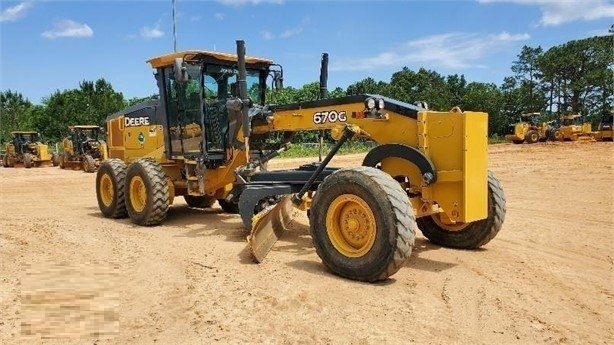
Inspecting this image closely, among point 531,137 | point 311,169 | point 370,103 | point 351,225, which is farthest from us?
point 531,137

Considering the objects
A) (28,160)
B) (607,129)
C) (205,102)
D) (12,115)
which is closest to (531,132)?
(607,129)

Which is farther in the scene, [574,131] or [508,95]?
[508,95]

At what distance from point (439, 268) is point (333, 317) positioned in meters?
1.92

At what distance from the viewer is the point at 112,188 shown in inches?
385

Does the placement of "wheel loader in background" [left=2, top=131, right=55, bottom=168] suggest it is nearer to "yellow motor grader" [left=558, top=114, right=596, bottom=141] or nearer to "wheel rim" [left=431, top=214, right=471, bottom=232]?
"wheel rim" [left=431, top=214, right=471, bottom=232]

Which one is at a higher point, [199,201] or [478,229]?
[478,229]

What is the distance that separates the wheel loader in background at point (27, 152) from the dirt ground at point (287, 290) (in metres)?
25.4

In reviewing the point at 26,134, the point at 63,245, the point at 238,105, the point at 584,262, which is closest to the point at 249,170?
the point at 238,105

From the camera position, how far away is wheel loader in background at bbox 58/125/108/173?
26.7m

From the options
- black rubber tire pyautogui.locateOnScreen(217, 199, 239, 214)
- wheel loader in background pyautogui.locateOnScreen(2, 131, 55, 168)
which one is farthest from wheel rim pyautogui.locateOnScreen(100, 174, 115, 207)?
wheel loader in background pyautogui.locateOnScreen(2, 131, 55, 168)

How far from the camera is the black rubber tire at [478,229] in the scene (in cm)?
609

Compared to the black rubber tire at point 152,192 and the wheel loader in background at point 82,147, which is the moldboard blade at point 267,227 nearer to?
the black rubber tire at point 152,192

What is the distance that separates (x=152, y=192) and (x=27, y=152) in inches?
1077

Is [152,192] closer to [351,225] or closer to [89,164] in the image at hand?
[351,225]
